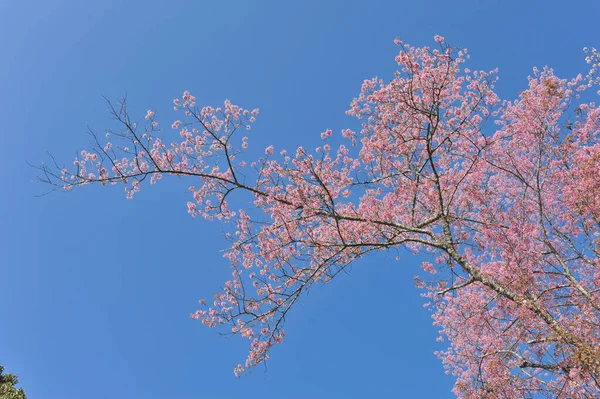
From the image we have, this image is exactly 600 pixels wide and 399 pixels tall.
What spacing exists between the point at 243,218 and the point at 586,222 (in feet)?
29.0

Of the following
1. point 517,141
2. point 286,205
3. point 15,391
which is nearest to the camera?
point 286,205

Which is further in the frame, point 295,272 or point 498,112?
point 498,112

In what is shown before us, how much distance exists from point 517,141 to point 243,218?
9.16 m

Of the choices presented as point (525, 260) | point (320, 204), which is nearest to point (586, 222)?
point (525, 260)

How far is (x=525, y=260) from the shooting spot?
9.71m

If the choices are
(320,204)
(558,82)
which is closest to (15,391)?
(320,204)

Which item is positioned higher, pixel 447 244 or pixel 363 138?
pixel 363 138

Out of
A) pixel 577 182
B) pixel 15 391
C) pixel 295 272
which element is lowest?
pixel 15 391

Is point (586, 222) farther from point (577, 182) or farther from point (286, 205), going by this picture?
point (286, 205)

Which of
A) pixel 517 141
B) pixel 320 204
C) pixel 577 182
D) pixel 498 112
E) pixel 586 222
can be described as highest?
pixel 498 112

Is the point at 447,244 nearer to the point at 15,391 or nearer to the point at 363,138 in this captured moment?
the point at 363,138

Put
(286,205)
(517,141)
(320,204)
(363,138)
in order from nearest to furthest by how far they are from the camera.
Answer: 1. (320,204)
2. (286,205)
3. (363,138)
4. (517,141)

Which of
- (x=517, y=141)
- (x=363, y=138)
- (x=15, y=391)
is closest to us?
(x=363, y=138)

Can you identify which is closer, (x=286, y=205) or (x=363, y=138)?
(x=286, y=205)
